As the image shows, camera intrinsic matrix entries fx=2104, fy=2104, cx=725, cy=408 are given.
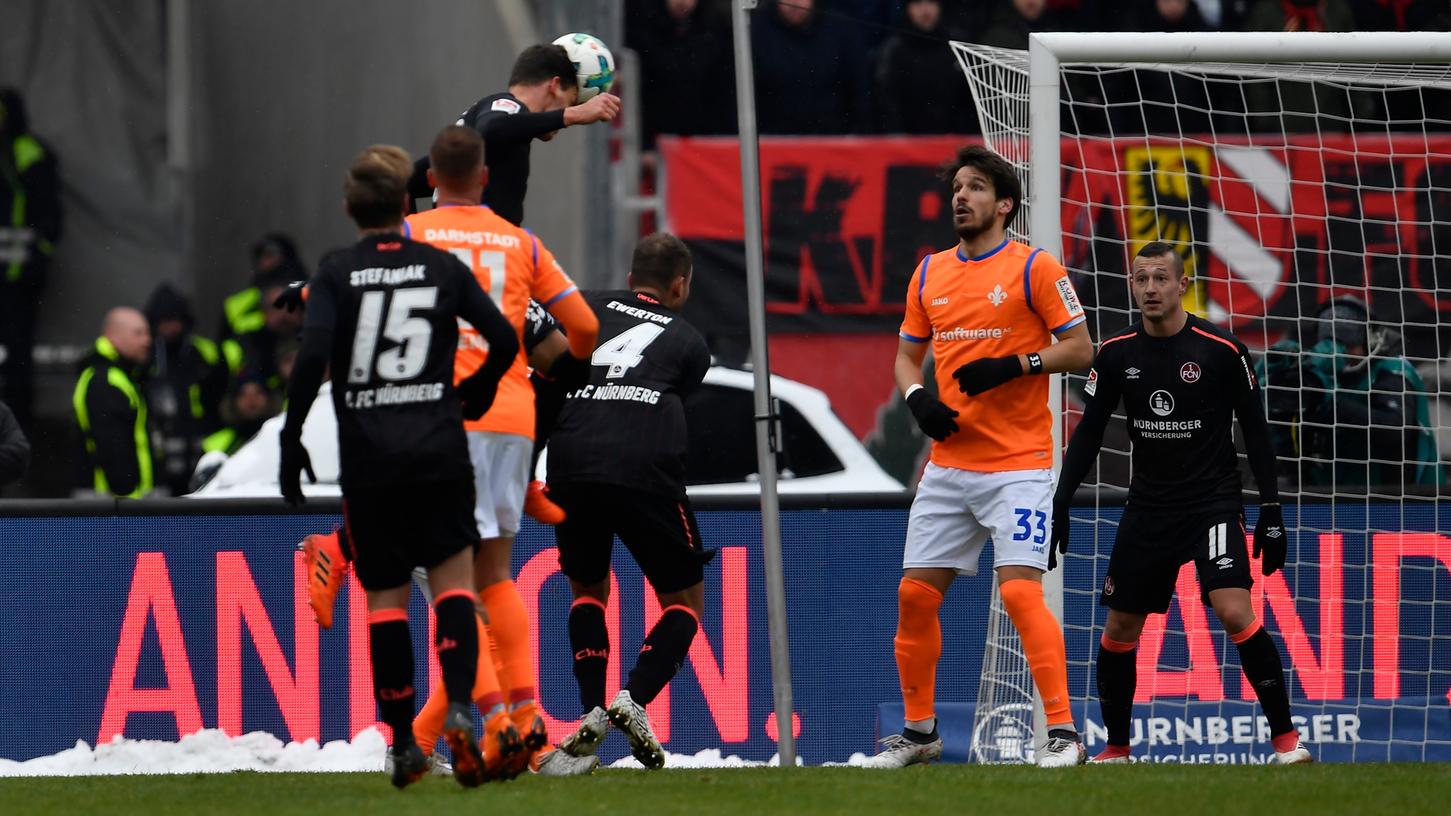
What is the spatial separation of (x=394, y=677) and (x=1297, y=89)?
30.6 feet

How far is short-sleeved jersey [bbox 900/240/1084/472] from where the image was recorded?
717 centimetres

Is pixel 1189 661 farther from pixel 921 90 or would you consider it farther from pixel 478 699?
pixel 921 90

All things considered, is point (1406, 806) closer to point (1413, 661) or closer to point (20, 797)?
point (1413, 661)

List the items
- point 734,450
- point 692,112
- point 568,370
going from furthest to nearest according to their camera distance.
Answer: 1. point 692,112
2. point 734,450
3. point 568,370

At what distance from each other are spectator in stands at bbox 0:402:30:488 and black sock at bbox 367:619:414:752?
A: 16.3 feet

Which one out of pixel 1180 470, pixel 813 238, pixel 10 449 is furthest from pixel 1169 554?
pixel 813 238

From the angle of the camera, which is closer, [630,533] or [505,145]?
[505,145]

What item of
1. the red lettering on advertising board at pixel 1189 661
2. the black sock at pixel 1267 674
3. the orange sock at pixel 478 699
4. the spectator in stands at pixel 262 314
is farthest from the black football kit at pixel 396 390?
the spectator in stands at pixel 262 314

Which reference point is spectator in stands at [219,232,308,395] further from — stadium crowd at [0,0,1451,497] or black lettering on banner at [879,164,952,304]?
black lettering on banner at [879,164,952,304]

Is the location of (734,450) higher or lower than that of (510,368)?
lower

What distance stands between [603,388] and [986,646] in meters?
2.29

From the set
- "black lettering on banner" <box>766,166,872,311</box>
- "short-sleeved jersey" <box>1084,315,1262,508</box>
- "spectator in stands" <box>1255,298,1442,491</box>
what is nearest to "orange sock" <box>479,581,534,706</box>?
"short-sleeved jersey" <box>1084,315,1262,508</box>

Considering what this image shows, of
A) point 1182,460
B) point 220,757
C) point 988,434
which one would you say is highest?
point 988,434

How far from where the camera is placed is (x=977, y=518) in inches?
285
